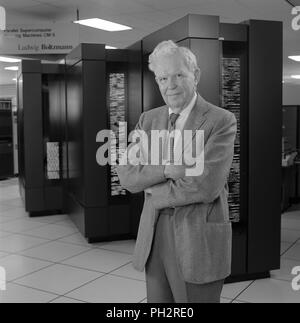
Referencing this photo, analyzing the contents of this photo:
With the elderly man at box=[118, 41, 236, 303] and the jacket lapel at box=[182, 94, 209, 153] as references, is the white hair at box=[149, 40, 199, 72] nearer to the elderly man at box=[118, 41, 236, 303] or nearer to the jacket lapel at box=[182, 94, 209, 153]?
the elderly man at box=[118, 41, 236, 303]

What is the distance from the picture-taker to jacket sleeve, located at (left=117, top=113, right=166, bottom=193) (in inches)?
63.1

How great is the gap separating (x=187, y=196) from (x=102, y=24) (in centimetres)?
614

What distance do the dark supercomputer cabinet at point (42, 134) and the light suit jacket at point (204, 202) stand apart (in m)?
4.37

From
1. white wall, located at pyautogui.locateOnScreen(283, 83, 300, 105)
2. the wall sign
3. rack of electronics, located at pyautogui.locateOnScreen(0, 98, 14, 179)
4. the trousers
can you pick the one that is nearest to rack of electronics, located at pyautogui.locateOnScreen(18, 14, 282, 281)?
the wall sign

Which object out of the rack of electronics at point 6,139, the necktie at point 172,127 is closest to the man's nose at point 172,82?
the necktie at point 172,127

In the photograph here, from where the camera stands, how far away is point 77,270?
12.4 ft

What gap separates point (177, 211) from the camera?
157 centimetres

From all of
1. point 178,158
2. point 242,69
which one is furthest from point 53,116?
point 178,158

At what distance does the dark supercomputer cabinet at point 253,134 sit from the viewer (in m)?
3.38

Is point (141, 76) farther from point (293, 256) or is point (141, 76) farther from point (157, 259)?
point (157, 259)

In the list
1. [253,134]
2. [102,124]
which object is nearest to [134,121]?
[102,124]

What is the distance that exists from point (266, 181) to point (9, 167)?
766cm
